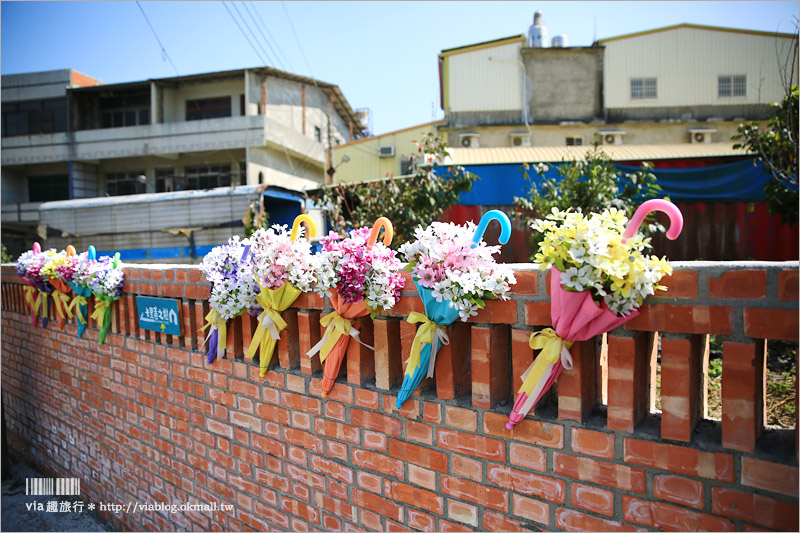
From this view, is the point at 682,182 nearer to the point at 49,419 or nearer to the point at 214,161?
the point at 49,419

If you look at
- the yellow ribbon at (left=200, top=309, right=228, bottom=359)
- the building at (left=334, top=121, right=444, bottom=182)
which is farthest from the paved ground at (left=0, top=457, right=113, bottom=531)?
the building at (left=334, top=121, right=444, bottom=182)

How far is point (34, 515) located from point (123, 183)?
2237 centimetres

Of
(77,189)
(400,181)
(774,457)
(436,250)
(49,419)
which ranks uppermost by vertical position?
(77,189)

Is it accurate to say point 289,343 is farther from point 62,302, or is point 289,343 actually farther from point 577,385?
point 62,302

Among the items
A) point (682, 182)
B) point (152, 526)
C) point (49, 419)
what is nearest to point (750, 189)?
point (682, 182)

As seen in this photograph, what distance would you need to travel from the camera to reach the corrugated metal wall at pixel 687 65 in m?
17.8

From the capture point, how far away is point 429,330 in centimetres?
204

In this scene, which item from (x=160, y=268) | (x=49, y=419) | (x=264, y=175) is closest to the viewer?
(x=160, y=268)

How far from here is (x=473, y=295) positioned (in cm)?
192

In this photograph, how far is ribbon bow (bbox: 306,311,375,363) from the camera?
2.38 metres

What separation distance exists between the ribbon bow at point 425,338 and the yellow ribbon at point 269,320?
0.79 metres

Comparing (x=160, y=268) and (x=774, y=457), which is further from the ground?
(x=160, y=268)

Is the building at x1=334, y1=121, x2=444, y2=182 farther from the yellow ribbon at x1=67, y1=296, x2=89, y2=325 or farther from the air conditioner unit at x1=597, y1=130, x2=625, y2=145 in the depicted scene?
the yellow ribbon at x1=67, y1=296, x2=89, y2=325

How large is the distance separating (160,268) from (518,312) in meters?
2.65
